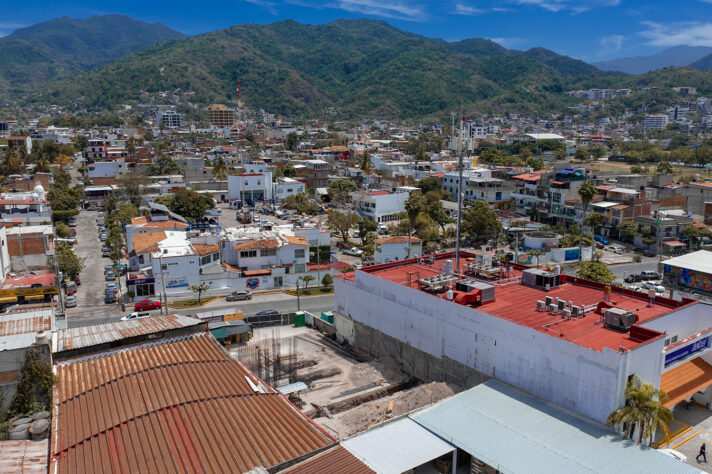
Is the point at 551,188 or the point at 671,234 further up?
the point at 551,188

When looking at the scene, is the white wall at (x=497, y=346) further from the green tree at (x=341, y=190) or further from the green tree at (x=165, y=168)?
the green tree at (x=165, y=168)

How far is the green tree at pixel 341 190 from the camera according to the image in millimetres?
86562


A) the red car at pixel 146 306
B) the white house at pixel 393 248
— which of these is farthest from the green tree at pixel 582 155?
the red car at pixel 146 306

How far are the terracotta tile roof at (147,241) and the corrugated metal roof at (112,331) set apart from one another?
22139 mm

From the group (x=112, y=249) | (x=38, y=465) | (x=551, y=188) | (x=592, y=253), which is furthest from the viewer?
(x=551, y=188)

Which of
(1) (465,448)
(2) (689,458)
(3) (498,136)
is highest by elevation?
(3) (498,136)

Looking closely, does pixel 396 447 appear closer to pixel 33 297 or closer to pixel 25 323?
pixel 25 323

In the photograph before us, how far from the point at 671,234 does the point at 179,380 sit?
6245 centimetres

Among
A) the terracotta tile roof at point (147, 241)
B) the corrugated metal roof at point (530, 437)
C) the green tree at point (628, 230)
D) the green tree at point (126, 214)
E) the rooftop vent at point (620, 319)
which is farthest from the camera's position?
the green tree at point (126, 214)

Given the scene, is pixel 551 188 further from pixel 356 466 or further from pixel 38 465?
pixel 38 465

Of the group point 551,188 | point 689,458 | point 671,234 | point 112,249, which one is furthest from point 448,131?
point 689,458

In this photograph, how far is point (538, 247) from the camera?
60.0 meters

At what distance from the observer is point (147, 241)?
165 feet

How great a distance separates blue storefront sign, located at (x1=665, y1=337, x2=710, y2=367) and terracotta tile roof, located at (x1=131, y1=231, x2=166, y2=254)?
4017cm
